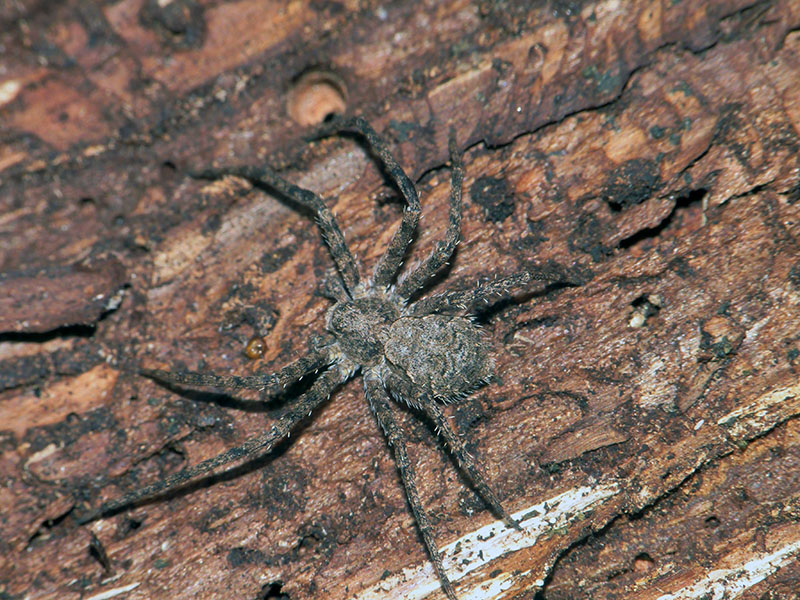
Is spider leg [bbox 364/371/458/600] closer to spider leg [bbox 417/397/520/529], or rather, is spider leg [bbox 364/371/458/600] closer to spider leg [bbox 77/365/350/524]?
spider leg [bbox 417/397/520/529]

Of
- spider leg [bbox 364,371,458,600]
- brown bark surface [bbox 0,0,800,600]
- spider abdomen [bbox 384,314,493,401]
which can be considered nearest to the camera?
spider leg [bbox 364,371,458,600]

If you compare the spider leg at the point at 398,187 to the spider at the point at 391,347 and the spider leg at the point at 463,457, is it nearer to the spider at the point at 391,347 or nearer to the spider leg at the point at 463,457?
the spider at the point at 391,347

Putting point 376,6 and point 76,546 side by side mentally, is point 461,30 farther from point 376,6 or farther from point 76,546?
point 76,546

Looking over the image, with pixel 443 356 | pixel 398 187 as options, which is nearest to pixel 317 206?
pixel 398 187

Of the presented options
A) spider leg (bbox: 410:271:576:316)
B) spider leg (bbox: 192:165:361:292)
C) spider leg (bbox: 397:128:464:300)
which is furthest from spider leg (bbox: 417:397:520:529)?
spider leg (bbox: 192:165:361:292)

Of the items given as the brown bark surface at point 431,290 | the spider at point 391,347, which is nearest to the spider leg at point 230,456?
the spider at point 391,347
